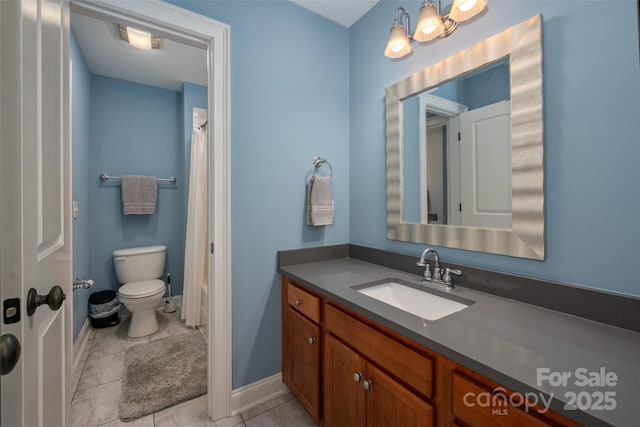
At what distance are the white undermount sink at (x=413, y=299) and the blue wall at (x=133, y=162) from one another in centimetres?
261

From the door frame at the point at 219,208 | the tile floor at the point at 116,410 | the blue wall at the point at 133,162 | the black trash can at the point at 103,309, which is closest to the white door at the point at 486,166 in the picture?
the door frame at the point at 219,208

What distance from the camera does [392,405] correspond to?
911 millimetres

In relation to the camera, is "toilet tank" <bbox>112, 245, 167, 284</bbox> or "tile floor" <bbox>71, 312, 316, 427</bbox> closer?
"tile floor" <bbox>71, 312, 316, 427</bbox>

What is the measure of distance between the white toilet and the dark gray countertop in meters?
1.97

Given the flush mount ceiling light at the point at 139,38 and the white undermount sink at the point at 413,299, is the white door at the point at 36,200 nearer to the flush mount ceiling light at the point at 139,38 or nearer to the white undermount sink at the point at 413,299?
the white undermount sink at the point at 413,299

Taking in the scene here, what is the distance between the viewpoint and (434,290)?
123 cm

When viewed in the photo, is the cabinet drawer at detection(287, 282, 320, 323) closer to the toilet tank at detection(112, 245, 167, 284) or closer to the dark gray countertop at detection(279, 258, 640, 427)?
the dark gray countertop at detection(279, 258, 640, 427)

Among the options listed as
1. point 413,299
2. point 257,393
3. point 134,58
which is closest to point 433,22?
point 413,299

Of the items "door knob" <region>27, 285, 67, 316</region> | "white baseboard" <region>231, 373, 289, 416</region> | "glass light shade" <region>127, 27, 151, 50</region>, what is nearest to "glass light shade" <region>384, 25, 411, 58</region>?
"door knob" <region>27, 285, 67, 316</region>

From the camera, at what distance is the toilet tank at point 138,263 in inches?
102

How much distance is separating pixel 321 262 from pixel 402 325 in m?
0.95

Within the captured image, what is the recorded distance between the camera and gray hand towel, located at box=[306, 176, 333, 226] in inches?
67.7

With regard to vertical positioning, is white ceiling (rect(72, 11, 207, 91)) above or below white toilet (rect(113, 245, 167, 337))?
above

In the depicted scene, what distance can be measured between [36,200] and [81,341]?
213 cm
